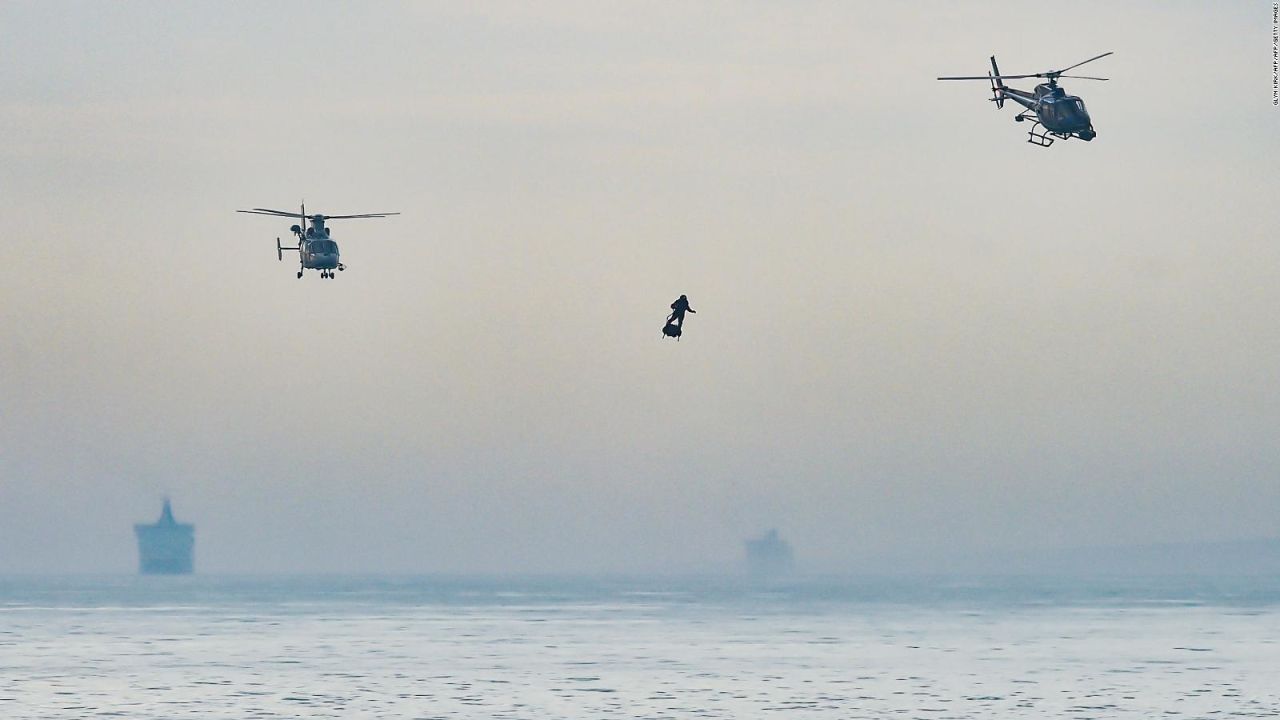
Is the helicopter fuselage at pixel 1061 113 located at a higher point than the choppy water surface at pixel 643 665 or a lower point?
higher

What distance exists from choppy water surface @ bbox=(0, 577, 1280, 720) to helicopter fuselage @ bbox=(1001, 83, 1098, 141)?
22223mm

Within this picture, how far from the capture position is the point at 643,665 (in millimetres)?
86688

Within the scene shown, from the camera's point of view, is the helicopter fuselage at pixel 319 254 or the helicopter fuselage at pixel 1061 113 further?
the helicopter fuselage at pixel 319 254

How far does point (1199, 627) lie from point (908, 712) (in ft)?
211

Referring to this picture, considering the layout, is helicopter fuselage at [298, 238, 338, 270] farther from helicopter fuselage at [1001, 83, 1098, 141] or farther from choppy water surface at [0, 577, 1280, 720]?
helicopter fuselage at [1001, 83, 1098, 141]

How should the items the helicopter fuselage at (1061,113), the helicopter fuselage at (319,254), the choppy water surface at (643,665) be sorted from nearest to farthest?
1. the choppy water surface at (643,665)
2. the helicopter fuselage at (1061,113)
3. the helicopter fuselage at (319,254)

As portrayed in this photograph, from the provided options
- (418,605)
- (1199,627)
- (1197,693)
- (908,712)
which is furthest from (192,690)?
(418,605)

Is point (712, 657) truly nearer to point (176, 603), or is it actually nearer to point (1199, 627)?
point (1199, 627)

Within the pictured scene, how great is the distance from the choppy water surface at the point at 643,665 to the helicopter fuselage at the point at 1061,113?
72.9ft

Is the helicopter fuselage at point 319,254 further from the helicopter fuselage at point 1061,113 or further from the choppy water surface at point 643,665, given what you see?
the helicopter fuselage at point 1061,113

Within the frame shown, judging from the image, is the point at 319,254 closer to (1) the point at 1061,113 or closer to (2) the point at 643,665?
(2) the point at 643,665

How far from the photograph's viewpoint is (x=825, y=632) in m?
120

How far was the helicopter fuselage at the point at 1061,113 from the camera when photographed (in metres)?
77.5

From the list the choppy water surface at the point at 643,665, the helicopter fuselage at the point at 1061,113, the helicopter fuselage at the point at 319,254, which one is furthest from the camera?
the helicopter fuselage at the point at 319,254
